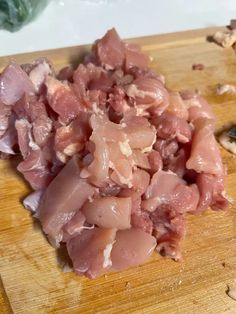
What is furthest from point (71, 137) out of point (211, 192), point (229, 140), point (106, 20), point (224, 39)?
point (106, 20)

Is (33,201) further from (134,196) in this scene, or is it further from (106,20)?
(106,20)

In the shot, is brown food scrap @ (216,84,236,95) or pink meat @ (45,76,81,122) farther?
brown food scrap @ (216,84,236,95)

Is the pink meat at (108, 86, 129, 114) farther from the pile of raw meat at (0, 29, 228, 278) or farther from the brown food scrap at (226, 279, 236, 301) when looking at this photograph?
the brown food scrap at (226, 279, 236, 301)

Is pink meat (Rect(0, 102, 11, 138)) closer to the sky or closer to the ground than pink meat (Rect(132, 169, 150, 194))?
closer to the sky

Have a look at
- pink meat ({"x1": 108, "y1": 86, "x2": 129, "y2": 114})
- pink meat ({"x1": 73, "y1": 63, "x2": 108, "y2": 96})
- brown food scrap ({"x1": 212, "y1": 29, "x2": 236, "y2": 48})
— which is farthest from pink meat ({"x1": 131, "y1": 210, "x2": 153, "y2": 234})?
brown food scrap ({"x1": 212, "y1": 29, "x2": 236, "y2": 48})

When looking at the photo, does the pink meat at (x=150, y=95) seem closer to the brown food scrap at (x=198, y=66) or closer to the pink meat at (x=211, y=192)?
the pink meat at (x=211, y=192)

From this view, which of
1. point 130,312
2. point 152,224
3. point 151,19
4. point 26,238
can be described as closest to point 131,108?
point 152,224
